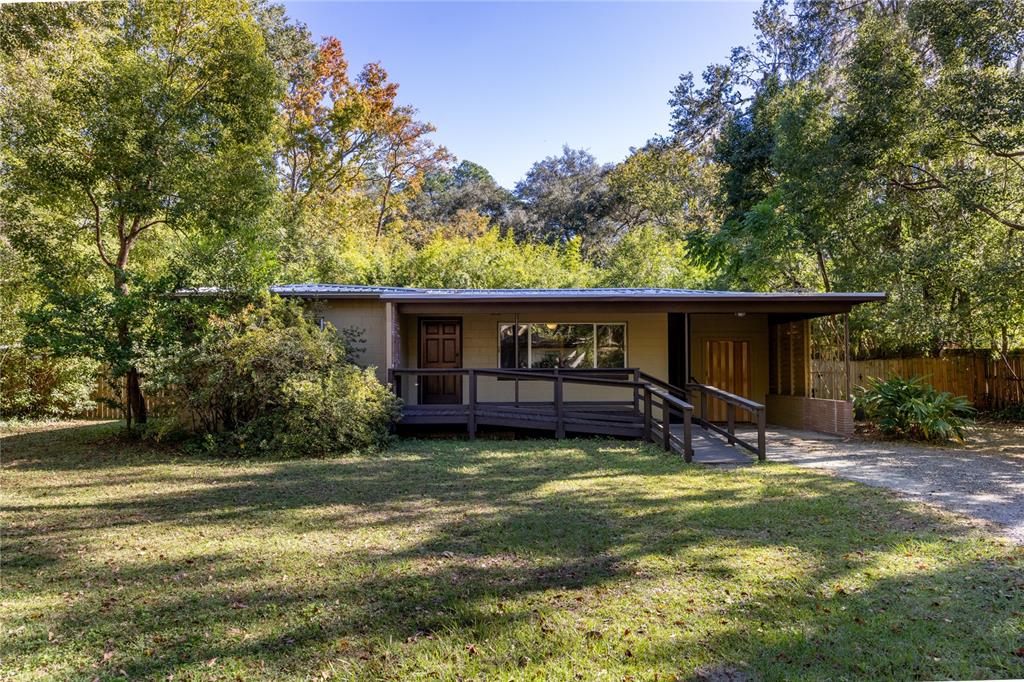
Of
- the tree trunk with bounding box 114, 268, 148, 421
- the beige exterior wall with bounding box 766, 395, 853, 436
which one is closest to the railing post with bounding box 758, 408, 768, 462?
the beige exterior wall with bounding box 766, 395, 853, 436

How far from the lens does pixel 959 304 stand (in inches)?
499

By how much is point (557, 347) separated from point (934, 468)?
6.70 m

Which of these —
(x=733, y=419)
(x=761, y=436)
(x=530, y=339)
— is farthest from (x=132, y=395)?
(x=761, y=436)

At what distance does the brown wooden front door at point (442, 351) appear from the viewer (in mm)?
12477

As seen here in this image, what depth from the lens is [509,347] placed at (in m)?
12.3

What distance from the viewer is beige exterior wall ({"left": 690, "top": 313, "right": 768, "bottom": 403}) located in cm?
1284

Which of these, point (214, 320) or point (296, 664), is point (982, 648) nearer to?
point (296, 664)

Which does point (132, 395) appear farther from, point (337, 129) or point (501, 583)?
point (337, 129)

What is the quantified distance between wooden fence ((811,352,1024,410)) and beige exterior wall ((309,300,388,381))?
403 inches

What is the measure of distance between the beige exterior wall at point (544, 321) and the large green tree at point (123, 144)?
13.8 ft

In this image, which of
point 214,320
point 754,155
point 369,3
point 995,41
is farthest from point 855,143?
point 214,320

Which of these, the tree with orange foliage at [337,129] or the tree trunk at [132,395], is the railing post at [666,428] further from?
the tree with orange foliage at [337,129]

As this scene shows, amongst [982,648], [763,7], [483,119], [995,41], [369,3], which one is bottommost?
[982,648]

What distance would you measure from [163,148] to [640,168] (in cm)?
1780
